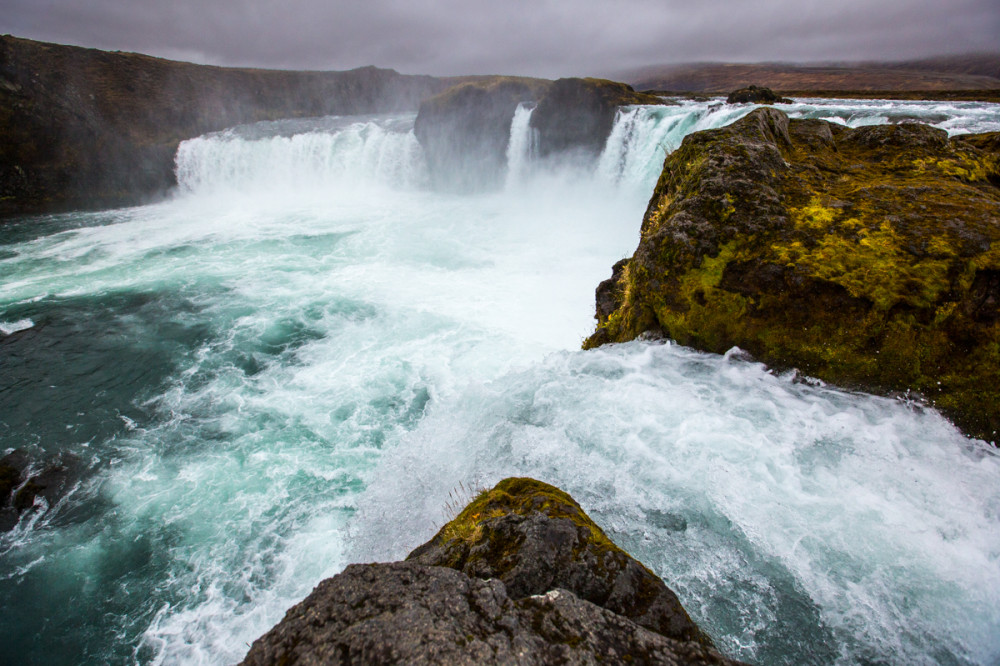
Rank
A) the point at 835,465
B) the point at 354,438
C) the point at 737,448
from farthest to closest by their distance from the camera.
Answer: the point at 354,438, the point at 737,448, the point at 835,465

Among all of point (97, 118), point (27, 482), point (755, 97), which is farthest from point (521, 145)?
point (97, 118)

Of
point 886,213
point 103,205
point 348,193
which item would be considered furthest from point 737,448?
point 103,205

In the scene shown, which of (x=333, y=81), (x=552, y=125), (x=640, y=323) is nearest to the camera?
(x=640, y=323)

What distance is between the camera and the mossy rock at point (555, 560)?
2.82 metres

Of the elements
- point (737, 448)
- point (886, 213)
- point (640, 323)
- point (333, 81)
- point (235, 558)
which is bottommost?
point (235, 558)

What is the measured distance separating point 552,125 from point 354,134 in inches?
771

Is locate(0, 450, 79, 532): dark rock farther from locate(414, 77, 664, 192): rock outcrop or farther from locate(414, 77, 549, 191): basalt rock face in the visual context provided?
locate(414, 77, 549, 191): basalt rock face

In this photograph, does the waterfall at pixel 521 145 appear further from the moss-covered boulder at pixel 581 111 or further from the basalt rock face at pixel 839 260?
the basalt rock face at pixel 839 260

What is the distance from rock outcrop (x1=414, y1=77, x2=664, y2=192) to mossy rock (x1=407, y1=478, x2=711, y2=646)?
27.7m

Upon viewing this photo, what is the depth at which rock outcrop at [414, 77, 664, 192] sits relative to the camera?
1070 inches

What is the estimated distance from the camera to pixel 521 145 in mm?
30766

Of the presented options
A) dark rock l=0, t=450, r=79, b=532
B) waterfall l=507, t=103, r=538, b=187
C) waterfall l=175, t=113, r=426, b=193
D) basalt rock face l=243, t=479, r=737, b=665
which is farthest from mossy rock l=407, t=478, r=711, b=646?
waterfall l=175, t=113, r=426, b=193

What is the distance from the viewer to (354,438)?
8.71 m

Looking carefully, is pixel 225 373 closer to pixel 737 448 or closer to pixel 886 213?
pixel 737 448
